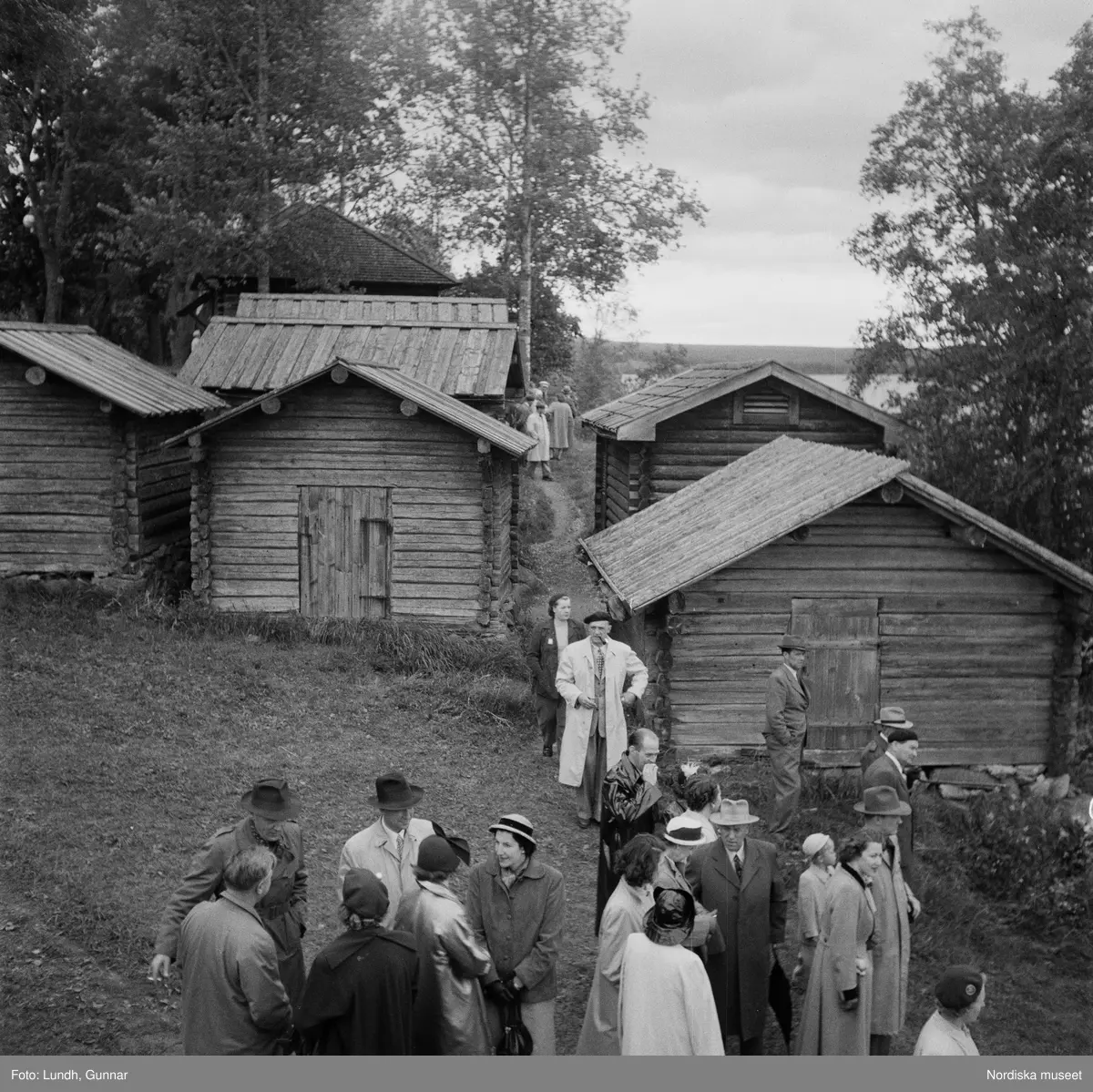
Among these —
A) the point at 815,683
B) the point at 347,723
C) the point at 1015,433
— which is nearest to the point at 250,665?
the point at 347,723

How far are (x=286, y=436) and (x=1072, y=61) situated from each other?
42.8ft

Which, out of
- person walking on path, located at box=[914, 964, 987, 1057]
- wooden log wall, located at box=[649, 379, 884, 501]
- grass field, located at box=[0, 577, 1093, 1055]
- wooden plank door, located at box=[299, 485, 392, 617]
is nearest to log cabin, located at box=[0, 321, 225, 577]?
grass field, located at box=[0, 577, 1093, 1055]

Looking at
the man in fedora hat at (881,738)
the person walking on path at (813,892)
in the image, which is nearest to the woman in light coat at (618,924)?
the person walking on path at (813,892)

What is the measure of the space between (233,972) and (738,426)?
15547mm

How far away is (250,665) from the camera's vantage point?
1570cm

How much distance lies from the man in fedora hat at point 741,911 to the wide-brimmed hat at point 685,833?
0.52 ft

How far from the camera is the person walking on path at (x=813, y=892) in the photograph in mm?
7129

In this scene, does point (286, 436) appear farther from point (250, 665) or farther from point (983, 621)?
point (983, 621)

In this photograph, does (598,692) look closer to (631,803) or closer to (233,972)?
(631,803)

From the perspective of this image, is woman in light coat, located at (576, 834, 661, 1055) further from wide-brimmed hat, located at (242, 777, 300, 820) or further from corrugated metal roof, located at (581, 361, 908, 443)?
corrugated metal roof, located at (581, 361, 908, 443)

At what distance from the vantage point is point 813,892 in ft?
23.4

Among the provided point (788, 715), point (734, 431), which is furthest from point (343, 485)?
point (788, 715)

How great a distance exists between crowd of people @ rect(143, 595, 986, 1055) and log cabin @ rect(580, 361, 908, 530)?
1182 cm

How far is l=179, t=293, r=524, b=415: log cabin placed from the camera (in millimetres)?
20500
